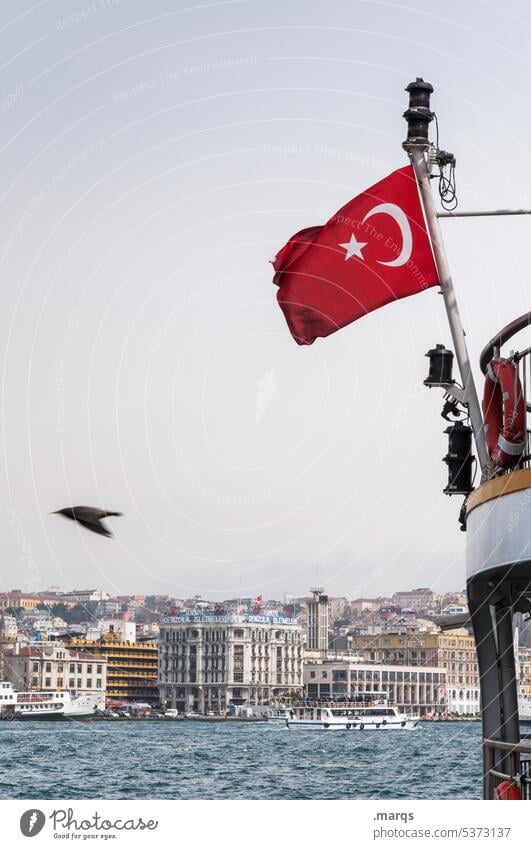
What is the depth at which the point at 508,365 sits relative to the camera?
469 inches

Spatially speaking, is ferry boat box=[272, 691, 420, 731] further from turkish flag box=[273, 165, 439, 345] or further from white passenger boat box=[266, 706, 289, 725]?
turkish flag box=[273, 165, 439, 345]

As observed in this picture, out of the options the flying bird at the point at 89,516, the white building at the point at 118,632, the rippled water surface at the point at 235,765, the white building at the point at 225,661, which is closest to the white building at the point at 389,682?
the white building at the point at 225,661

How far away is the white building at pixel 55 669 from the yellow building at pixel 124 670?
11.2ft

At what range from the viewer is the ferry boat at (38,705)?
495 ft

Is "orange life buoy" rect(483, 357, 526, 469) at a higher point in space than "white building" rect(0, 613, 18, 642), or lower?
lower

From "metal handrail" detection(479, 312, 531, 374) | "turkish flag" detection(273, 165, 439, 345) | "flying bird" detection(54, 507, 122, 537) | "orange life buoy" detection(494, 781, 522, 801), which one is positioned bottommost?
"orange life buoy" detection(494, 781, 522, 801)

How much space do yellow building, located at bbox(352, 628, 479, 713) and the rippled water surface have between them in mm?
51433

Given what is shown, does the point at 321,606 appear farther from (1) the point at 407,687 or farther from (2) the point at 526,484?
(2) the point at 526,484

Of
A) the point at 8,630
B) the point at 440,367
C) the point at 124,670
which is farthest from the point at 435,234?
the point at 8,630

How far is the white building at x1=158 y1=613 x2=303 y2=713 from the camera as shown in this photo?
17362 centimetres

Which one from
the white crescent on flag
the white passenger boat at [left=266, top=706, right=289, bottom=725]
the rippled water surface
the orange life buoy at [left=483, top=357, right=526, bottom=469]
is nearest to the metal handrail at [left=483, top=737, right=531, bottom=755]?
the orange life buoy at [left=483, top=357, right=526, bottom=469]

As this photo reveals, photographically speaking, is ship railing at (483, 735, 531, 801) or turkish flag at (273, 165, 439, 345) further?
turkish flag at (273, 165, 439, 345)
